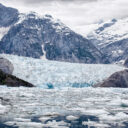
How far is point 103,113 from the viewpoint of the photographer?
70.1ft

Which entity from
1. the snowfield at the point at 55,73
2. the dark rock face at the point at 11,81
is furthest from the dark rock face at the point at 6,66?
the dark rock face at the point at 11,81

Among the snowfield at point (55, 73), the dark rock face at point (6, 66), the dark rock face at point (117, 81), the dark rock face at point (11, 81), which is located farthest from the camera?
the dark rock face at point (6, 66)

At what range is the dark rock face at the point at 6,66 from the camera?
65.8 meters

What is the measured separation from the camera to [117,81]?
205 feet

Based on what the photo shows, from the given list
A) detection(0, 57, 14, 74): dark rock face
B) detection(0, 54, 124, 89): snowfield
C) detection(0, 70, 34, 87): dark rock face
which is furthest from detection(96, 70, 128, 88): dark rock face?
detection(0, 57, 14, 74): dark rock face

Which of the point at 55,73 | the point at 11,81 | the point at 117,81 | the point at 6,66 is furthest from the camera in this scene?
the point at 55,73

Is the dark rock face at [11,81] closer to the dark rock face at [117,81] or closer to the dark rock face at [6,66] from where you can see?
the dark rock face at [6,66]

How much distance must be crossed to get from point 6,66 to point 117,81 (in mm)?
25398

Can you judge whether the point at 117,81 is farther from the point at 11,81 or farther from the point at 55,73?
the point at 11,81

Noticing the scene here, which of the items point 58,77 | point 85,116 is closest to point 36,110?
point 85,116

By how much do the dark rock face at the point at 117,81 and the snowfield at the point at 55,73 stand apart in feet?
21.0

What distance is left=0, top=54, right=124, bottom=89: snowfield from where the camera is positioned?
64438 millimetres

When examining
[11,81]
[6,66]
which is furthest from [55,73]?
[11,81]

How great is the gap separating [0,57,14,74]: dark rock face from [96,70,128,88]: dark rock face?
20227 mm
